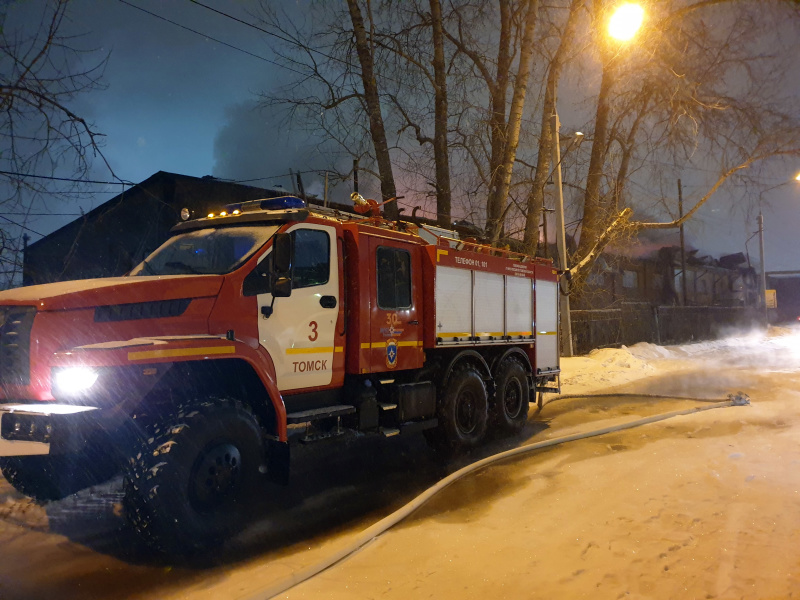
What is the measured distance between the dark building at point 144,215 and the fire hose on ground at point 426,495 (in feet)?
44.7

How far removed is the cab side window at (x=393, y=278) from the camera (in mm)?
7211

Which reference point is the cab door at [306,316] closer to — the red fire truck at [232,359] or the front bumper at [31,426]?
the red fire truck at [232,359]

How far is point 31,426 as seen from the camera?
4.39 m

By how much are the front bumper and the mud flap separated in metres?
1.86

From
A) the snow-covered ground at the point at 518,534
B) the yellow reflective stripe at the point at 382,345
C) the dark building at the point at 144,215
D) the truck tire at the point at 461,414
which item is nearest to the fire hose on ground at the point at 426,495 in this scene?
the snow-covered ground at the point at 518,534

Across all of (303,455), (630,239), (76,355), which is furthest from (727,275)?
(76,355)

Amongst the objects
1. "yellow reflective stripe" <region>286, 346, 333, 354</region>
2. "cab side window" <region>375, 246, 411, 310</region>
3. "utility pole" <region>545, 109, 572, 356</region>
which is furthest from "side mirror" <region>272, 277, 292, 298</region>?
"utility pole" <region>545, 109, 572, 356</region>

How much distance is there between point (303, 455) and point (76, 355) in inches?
165

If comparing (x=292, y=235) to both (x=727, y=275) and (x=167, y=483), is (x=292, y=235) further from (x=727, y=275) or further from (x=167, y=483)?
(x=727, y=275)

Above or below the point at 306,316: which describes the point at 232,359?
below

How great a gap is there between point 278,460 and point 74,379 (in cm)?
208

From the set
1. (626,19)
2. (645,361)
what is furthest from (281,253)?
(645,361)

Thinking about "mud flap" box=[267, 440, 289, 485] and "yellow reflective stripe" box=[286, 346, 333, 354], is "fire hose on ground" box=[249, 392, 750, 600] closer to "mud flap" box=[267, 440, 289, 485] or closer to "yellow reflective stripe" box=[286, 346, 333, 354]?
"mud flap" box=[267, 440, 289, 485]

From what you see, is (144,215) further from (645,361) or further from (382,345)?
(645,361)
